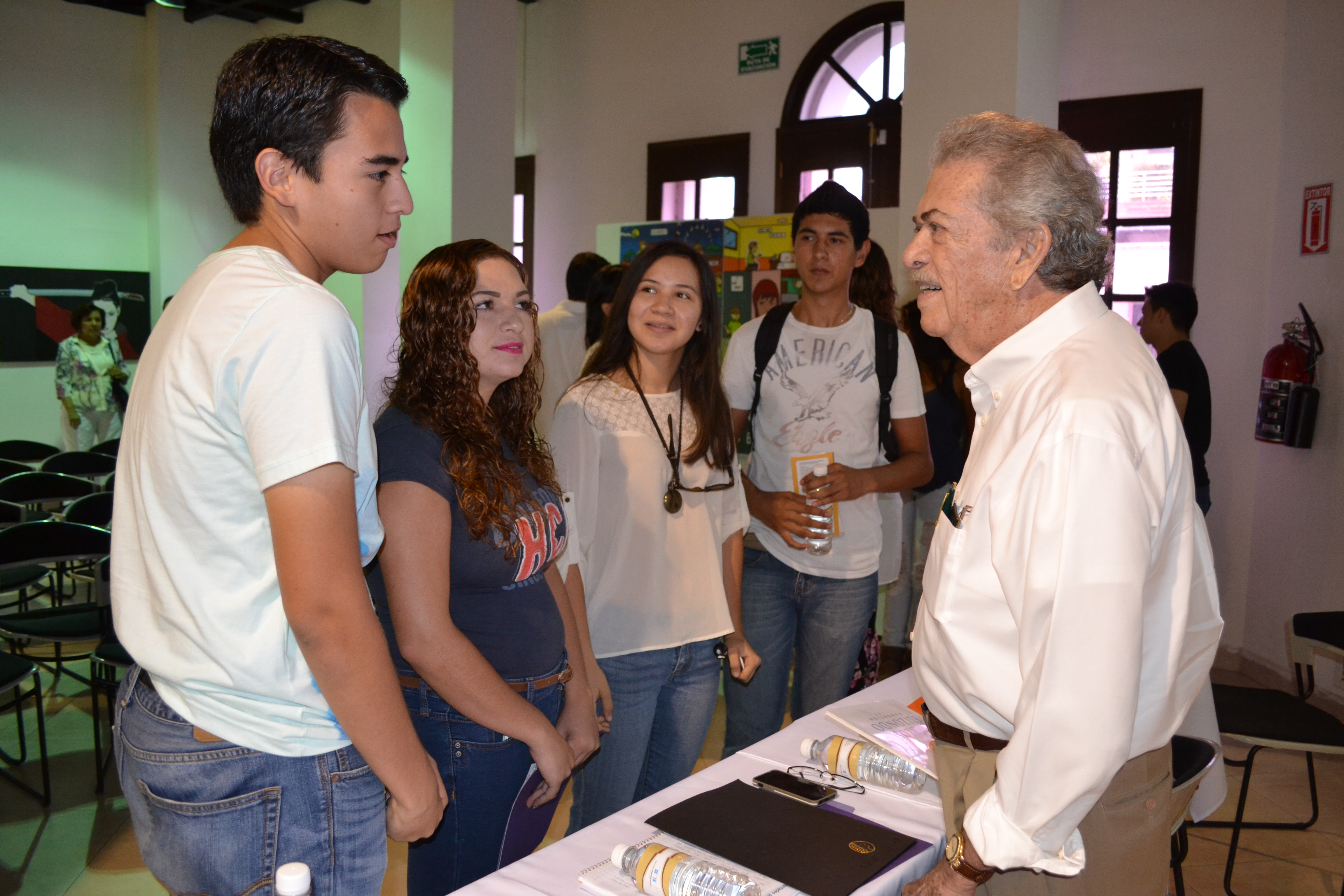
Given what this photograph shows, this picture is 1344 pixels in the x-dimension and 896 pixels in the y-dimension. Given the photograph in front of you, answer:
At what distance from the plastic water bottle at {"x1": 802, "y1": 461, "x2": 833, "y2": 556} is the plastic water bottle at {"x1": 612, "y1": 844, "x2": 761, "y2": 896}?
124 cm

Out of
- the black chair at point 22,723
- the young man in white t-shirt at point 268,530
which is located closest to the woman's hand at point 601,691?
the young man in white t-shirt at point 268,530

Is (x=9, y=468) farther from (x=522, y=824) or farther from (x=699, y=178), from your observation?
(x=522, y=824)

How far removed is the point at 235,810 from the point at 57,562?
2.95 metres

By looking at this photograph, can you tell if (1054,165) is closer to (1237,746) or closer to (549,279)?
(1237,746)

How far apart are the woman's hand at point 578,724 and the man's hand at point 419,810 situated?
0.60 m

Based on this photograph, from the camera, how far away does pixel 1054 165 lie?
4.03 feet

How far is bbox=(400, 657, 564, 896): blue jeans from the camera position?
5.26 feet

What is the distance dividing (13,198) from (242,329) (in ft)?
27.0

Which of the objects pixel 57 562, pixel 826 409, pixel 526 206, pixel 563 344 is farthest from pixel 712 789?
pixel 526 206

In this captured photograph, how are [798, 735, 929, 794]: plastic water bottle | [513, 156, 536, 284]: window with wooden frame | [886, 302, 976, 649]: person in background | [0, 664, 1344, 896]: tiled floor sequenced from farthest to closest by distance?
[513, 156, 536, 284]: window with wooden frame < [886, 302, 976, 649]: person in background < [0, 664, 1344, 896]: tiled floor < [798, 735, 929, 794]: plastic water bottle

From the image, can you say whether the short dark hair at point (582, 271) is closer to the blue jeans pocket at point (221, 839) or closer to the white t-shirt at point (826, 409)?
the white t-shirt at point (826, 409)

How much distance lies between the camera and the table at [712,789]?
4.12ft

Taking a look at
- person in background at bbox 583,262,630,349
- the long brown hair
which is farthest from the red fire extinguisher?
the long brown hair

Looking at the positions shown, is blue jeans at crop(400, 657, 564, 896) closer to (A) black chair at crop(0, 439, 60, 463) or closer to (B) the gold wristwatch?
(B) the gold wristwatch
